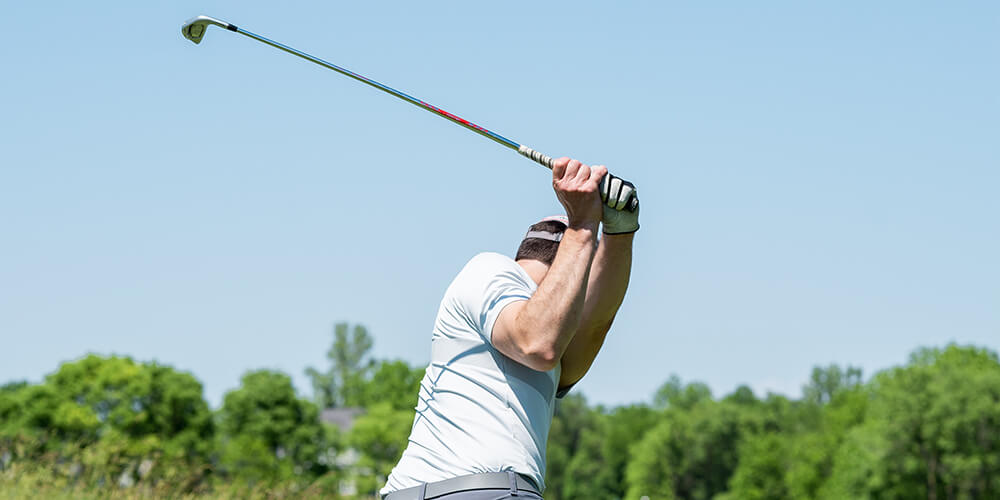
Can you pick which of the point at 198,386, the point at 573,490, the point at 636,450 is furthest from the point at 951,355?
the point at 198,386

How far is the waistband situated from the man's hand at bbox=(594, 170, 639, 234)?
0.88 metres

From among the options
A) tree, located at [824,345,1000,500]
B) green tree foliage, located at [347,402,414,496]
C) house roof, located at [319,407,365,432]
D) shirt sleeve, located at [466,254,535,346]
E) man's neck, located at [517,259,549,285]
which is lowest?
shirt sleeve, located at [466,254,535,346]

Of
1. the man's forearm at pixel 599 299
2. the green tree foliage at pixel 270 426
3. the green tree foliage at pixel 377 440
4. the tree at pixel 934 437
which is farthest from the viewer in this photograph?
the green tree foliage at pixel 377 440

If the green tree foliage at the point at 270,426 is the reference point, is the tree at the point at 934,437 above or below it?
below

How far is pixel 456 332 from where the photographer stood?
3494 mm

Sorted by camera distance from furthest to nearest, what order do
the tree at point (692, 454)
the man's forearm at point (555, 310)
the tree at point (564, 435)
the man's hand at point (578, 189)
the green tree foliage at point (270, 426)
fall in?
the tree at point (564, 435)
the tree at point (692, 454)
the green tree foliage at point (270, 426)
the man's hand at point (578, 189)
the man's forearm at point (555, 310)

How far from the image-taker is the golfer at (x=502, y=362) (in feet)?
10.5

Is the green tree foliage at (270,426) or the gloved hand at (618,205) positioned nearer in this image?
the gloved hand at (618,205)

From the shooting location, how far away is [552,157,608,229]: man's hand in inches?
136

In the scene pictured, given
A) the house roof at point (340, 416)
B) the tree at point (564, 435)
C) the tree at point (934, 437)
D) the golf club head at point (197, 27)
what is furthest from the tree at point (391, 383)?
the golf club head at point (197, 27)

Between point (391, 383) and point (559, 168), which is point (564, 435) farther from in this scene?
point (559, 168)

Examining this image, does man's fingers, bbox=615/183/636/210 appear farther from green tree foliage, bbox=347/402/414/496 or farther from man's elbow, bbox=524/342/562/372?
green tree foliage, bbox=347/402/414/496

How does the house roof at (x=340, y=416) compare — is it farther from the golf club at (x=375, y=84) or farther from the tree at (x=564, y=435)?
the golf club at (x=375, y=84)

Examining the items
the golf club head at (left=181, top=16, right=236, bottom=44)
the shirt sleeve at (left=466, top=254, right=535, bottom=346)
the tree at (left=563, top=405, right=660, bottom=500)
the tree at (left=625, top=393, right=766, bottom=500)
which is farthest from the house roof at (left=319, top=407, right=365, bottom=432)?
the shirt sleeve at (left=466, top=254, right=535, bottom=346)
